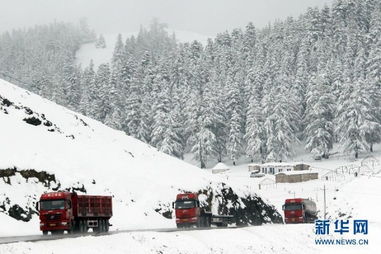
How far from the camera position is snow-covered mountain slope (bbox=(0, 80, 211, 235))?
4184 centimetres

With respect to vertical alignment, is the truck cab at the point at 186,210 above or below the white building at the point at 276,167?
below

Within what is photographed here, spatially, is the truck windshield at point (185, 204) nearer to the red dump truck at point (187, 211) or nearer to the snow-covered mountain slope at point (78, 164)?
the red dump truck at point (187, 211)

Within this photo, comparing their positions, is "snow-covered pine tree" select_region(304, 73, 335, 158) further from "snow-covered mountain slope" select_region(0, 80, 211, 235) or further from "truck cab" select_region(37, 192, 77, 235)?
"truck cab" select_region(37, 192, 77, 235)

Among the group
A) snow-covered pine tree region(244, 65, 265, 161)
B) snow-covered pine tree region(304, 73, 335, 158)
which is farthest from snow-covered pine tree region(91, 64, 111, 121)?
snow-covered pine tree region(304, 73, 335, 158)

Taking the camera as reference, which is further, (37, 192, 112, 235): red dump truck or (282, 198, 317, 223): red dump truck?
(282, 198, 317, 223): red dump truck

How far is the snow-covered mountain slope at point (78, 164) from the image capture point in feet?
137

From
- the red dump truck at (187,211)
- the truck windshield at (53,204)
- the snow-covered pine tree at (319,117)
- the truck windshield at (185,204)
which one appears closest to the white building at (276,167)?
the snow-covered pine tree at (319,117)

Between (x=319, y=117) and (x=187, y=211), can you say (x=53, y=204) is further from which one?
(x=319, y=117)

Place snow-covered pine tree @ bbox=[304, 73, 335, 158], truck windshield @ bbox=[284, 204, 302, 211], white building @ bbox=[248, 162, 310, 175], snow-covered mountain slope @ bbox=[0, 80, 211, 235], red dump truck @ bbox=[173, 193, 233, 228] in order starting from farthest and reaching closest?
snow-covered pine tree @ bbox=[304, 73, 335, 158], white building @ bbox=[248, 162, 310, 175], truck windshield @ bbox=[284, 204, 302, 211], red dump truck @ bbox=[173, 193, 233, 228], snow-covered mountain slope @ bbox=[0, 80, 211, 235]

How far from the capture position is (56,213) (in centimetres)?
3181

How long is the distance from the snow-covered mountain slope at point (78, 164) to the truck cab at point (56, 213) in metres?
4.27

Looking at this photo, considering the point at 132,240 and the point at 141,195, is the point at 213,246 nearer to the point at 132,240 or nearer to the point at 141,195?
the point at 132,240

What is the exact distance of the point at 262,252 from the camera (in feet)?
115

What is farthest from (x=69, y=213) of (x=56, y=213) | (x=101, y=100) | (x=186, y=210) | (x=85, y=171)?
(x=101, y=100)
